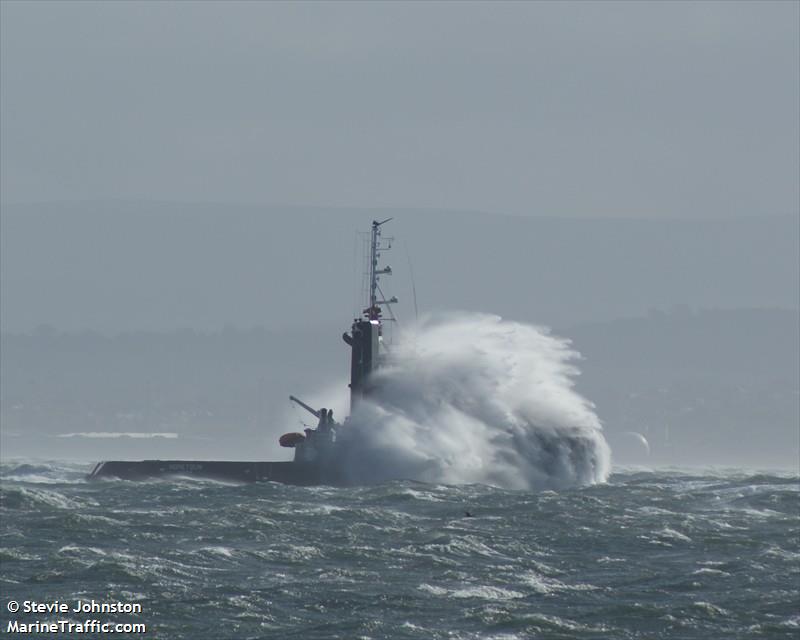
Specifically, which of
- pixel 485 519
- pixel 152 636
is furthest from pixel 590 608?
pixel 485 519

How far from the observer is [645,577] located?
50.8 m

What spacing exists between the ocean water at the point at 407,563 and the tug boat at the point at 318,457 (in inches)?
315

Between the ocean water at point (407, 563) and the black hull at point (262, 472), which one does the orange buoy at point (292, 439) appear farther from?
the ocean water at point (407, 563)

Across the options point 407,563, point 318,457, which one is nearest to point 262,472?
point 318,457

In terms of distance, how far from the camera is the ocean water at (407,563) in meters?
43.9

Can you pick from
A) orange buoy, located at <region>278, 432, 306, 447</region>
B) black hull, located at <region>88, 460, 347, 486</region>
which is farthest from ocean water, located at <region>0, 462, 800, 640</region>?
orange buoy, located at <region>278, 432, 306, 447</region>

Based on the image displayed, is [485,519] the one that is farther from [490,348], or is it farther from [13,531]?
[490,348]

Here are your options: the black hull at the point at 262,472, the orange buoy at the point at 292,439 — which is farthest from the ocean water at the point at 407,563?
the orange buoy at the point at 292,439

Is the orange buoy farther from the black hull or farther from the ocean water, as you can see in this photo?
the ocean water

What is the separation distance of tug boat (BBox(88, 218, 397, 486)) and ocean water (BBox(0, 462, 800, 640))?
8.00 m

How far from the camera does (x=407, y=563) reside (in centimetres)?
5241

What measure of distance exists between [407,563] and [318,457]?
3321 cm

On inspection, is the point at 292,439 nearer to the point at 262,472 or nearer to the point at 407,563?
the point at 262,472

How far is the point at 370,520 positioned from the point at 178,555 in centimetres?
1169
